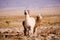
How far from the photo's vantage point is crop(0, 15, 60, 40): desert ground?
2090 millimetres

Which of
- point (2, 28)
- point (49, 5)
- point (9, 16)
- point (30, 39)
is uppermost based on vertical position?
point (49, 5)

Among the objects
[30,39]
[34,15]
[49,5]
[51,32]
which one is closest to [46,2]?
[49,5]

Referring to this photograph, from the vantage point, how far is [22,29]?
2.13 m

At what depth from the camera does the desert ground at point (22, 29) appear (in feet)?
6.86

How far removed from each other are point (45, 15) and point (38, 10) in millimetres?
118

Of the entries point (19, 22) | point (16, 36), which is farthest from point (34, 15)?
point (16, 36)

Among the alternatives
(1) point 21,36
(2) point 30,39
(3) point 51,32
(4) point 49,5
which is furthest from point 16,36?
(4) point 49,5

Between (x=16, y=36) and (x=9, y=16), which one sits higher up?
(x=9, y=16)

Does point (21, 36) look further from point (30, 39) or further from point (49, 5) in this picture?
point (49, 5)

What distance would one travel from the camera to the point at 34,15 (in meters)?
2.13

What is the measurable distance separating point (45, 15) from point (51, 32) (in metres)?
0.24

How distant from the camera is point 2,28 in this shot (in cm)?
215

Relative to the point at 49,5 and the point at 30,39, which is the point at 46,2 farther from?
the point at 30,39

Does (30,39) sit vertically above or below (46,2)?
below
